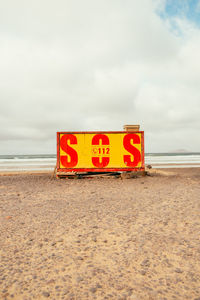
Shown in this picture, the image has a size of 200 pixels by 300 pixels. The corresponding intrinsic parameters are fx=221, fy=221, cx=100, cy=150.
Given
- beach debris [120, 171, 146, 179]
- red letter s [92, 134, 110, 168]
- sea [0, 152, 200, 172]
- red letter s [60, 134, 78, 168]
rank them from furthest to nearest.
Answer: sea [0, 152, 200, 172], red letter s [92, 134, 110, 168], red letter s [60, 134, 78, 168], beach debris [120, 171, 146, 179]

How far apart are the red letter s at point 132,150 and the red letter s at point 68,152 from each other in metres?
3.32

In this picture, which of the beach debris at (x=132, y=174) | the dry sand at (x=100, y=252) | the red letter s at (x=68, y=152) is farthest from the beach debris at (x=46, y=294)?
the red letter s at (x=68, y=152)

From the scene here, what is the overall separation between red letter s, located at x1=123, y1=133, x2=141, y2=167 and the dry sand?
8142 mm

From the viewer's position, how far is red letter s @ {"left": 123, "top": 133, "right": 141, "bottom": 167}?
48.0 ft

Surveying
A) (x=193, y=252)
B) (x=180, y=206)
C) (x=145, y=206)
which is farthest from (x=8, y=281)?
(x=180, y=206)

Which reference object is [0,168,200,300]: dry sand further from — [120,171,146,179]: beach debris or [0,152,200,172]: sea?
[0,152,200,172]: sea

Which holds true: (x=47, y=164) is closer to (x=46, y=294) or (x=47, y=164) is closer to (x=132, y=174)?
(x=132, y=174)

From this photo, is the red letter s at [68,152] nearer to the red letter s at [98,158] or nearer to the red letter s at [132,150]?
the red letter s at [98,158]

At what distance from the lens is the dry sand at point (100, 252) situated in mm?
2629

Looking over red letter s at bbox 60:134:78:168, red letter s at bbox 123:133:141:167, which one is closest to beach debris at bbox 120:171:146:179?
red letter s at bbox 123:133:141:167

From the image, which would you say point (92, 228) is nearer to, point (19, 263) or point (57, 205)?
point (19, 263)

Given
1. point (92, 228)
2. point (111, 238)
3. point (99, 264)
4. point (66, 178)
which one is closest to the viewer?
point (99, 264)

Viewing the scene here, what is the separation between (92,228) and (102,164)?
989cm

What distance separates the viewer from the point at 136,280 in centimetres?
280
